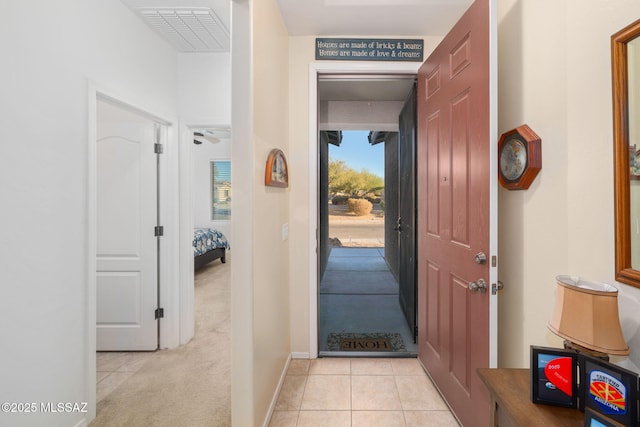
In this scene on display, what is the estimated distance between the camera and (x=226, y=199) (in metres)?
7.14

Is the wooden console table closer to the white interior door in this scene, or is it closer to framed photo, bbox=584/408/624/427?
framed photo, bbox=584/408/624/427

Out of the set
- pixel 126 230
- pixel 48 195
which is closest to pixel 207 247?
pixel 126 230

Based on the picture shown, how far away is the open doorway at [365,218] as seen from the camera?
113 inches

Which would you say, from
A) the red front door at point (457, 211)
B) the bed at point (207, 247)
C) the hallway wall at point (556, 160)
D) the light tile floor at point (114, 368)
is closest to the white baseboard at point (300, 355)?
the red front door at point (457, 211)

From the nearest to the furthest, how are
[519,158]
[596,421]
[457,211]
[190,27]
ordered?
[596,421]
[519,158]
[457,211]
[190,27]

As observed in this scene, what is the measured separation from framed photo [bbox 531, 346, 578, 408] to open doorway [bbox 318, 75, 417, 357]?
5.59 feet

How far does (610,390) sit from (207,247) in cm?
565

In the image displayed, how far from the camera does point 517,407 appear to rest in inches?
36.3

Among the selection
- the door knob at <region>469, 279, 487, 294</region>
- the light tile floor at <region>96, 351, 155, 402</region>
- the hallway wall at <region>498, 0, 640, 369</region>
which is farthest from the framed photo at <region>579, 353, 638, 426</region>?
the light tile floor at <region>96, 351, 155, 402</region>

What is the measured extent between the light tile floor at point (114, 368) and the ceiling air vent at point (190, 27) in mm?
2733

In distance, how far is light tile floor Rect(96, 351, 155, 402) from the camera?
7.04 feet

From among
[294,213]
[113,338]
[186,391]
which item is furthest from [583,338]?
[113,338]

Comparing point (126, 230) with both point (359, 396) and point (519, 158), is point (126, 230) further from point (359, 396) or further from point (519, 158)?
point (519, 158)

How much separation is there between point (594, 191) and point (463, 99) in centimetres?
84
